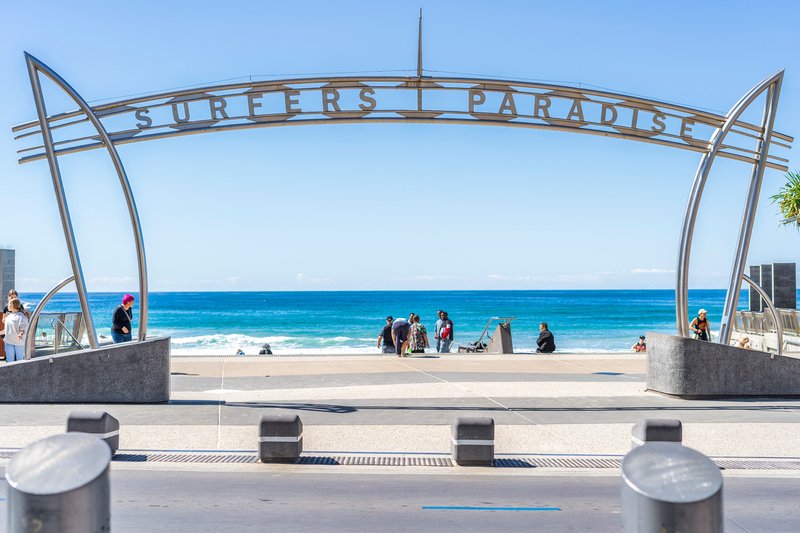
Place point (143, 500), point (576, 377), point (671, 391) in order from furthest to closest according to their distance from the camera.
→ point (576, 377)
point (671, 391)
point (143, 500)

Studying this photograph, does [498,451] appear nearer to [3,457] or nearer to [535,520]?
[535,520]

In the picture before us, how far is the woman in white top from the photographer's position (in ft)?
49.2

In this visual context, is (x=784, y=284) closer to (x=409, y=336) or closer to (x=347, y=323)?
(x=409, y=336)

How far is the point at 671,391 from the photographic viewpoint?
13438mm

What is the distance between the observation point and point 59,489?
334cm

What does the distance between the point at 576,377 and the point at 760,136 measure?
580 cm

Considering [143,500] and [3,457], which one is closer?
[143,500]

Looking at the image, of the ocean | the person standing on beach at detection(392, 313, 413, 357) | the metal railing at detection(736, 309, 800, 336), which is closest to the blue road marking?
the person standing on beach at detection(392, 313, 413, 357)

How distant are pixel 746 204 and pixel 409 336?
33.3 feet

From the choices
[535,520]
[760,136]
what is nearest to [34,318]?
[535,520]

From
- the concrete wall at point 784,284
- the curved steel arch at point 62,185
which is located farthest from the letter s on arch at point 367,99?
the concrete wall at point 784,284

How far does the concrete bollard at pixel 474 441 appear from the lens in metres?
8.62

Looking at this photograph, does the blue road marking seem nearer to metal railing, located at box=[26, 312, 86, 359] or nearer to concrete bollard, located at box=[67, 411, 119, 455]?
concrete bollard, located at box=[67, 411, 119, 455]

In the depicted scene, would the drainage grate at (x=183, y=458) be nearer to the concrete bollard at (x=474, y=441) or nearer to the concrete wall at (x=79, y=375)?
the concrete bollard at (x=474, y=441)
